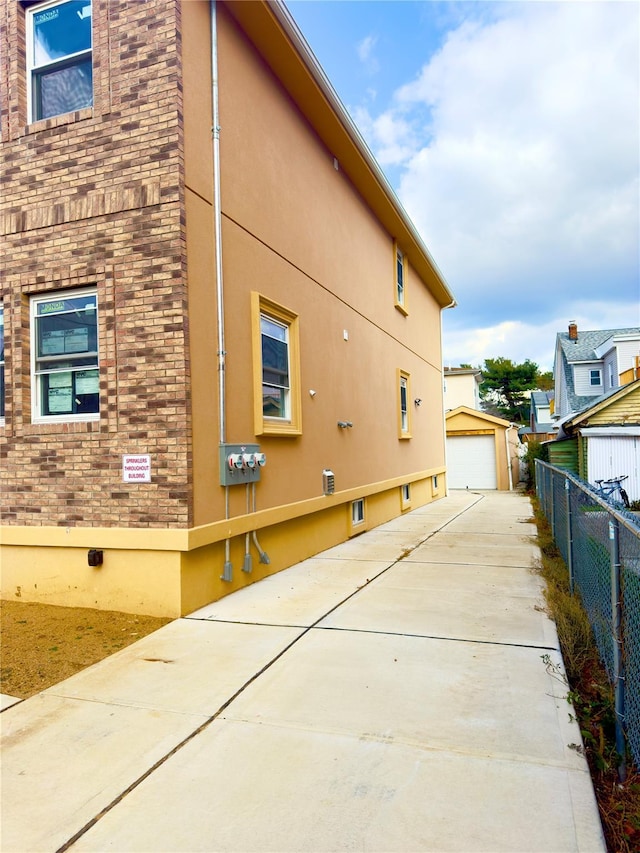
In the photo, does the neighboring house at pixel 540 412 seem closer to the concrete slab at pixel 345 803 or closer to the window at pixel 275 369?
the window at pixel 275 369

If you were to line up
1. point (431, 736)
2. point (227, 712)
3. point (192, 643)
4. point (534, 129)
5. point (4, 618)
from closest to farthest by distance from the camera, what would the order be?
point (431, 736) < point (227, 712) < point (192, 643) < point (4, 618) < point (534, 129)

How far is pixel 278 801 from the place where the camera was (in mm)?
2504

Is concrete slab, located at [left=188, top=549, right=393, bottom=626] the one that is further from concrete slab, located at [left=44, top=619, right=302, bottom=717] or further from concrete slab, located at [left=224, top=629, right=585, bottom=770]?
concrete slab, located at [left=224, top=629, right=585, bottom=770]

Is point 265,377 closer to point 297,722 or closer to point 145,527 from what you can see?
point 145,527

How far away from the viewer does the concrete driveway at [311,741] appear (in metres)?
2.32

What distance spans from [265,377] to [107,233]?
250cm

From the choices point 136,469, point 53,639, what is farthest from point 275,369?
point 53,639

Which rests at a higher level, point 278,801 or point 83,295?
point 83,295

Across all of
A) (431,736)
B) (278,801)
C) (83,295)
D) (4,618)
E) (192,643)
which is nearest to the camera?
(278,801)

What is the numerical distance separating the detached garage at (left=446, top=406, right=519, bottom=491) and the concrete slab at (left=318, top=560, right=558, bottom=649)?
16386mm

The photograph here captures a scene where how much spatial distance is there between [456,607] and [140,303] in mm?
4295

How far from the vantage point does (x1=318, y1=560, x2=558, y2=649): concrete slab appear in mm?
4758

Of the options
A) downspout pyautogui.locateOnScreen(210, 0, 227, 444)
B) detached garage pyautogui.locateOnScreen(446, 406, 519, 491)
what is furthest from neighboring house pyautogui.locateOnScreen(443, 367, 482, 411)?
downspout pyautogui.locateOnScreen(210, 0, 227, 444)

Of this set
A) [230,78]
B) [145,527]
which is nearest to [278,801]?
[145,527]
